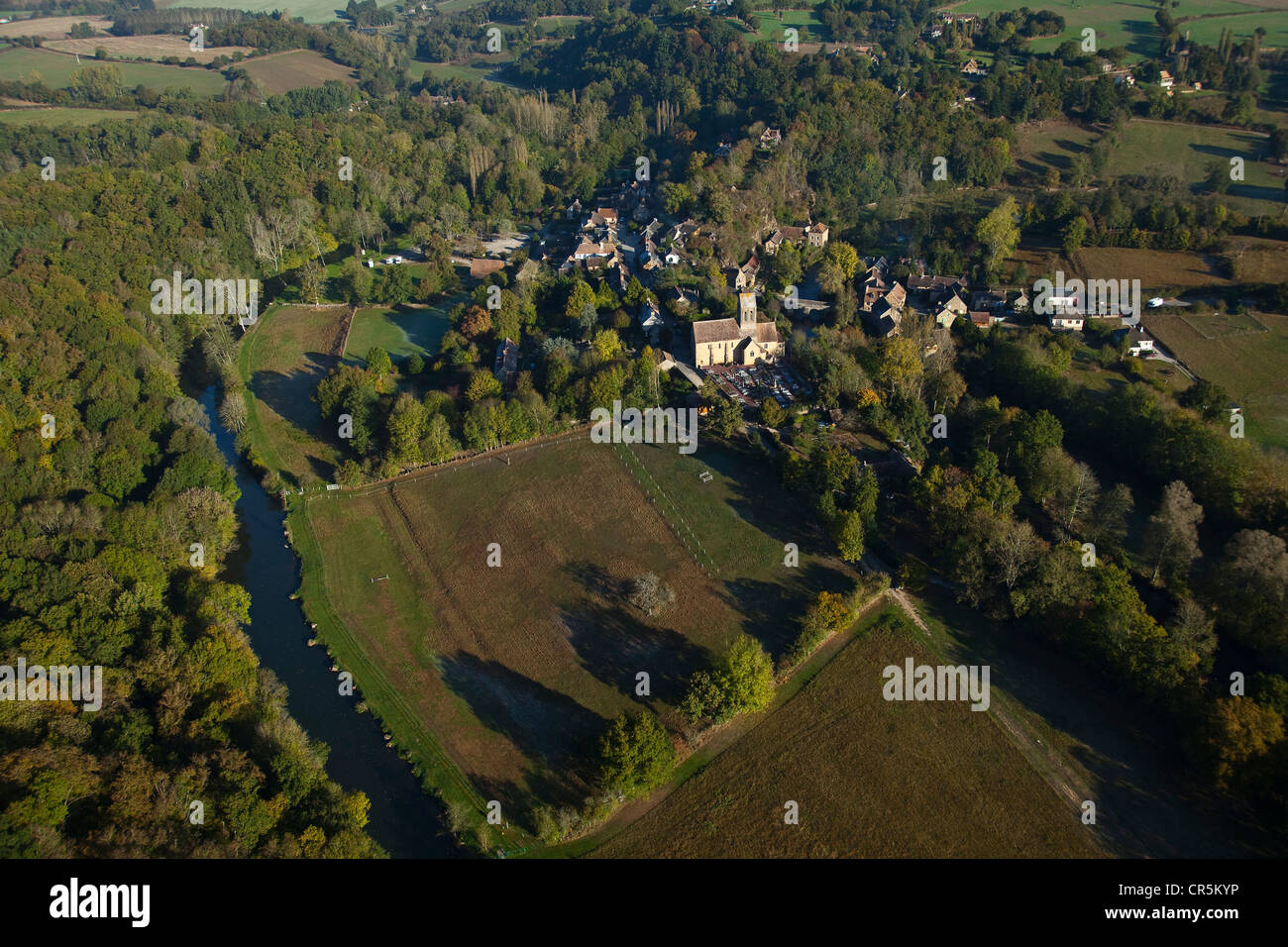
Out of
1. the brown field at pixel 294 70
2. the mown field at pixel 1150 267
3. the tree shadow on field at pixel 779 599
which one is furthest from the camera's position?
the brown field at pixel 294 70

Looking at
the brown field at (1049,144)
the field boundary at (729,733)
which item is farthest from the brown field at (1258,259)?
the field boundary at (729,733)

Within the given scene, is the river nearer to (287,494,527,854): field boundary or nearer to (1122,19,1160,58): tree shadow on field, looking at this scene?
(287,494,527,854): field boundary

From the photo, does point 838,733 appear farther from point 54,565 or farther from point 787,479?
point 54,565

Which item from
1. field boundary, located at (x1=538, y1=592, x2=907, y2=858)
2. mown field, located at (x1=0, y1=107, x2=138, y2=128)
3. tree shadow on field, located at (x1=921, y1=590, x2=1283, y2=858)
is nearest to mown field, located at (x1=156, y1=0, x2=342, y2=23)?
mown field, located at (x1=0, y1=107, x2=138, y2=128)

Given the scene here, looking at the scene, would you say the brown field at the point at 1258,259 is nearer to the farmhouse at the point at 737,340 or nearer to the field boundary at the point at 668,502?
the farmhouse at the point at 737,340

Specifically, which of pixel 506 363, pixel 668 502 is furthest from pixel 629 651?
pixel 506 363

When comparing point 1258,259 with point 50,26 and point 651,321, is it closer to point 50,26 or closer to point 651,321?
point 651,321
